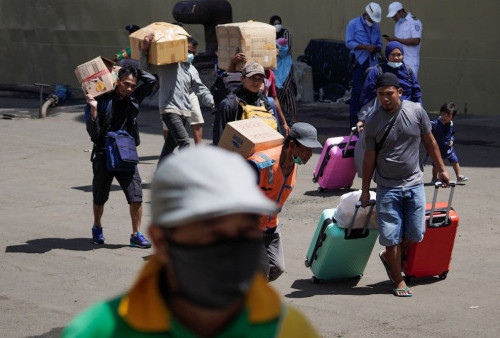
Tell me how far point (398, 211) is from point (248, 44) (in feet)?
16.6

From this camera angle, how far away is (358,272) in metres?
8.59

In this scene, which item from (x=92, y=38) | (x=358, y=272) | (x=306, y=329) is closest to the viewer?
(x=306, y=329)

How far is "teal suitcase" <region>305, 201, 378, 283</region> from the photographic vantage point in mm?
8297

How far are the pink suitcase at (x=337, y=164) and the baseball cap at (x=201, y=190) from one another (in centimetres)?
991

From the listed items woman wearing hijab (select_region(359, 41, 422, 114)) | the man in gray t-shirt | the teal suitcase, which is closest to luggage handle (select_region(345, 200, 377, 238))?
the teal suitcase

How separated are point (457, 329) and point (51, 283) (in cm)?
348

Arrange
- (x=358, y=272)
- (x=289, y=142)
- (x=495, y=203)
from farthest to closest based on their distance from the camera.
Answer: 1. (x=495, y=203)
2. (x=358, y=272)
3. (x=289, y=142)

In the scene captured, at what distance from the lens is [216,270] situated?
76.3 inches

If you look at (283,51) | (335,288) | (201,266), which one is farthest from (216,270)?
(283,51)

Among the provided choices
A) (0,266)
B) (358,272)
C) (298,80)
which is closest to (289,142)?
(358,272)

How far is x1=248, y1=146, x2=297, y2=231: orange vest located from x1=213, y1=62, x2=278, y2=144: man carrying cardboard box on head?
2.06 m

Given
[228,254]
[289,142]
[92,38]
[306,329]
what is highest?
[228,254]

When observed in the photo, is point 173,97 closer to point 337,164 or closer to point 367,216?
point 337,164

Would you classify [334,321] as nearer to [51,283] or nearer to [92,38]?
[51,283]
